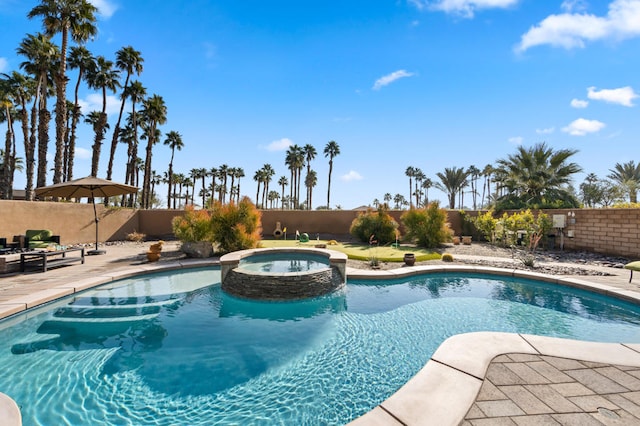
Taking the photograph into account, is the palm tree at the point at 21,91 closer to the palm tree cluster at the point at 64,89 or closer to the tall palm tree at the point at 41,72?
the palm tree cluster at the point at 64,89

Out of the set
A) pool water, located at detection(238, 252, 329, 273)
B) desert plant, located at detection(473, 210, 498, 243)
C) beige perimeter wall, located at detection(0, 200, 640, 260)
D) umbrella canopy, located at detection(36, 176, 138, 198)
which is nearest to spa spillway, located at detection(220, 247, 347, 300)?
pool water, located at detection(238, 252, 329, 273)

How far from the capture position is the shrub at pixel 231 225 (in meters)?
9.78

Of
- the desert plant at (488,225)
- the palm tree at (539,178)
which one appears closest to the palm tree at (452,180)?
the palm tree at (539,178)

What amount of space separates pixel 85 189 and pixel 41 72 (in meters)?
10.5

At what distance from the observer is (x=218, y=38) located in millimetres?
8914

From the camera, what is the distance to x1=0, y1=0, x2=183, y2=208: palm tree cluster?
44.5ft

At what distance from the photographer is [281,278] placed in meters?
5.79

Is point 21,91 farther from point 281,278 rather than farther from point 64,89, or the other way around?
point 281,278

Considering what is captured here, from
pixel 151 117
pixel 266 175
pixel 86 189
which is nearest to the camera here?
pixel 86 189

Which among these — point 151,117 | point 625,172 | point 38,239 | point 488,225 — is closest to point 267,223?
point 38,239

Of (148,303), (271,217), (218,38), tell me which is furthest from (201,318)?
(271,217)

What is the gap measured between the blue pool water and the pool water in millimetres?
1038

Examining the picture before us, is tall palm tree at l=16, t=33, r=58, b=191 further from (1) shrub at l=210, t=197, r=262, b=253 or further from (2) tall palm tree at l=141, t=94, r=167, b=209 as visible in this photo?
(1) shrub at l=210, t=197, r=262, b=253

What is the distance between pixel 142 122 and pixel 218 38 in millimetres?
20708
